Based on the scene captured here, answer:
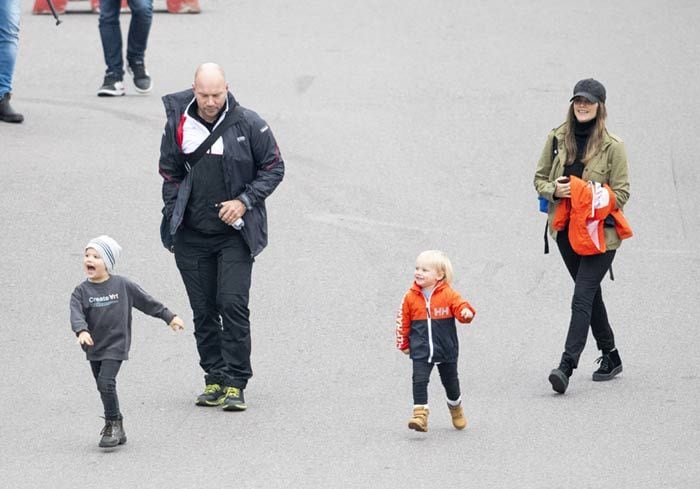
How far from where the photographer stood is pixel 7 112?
45.9 ft

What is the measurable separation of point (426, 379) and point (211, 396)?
4.48 feet

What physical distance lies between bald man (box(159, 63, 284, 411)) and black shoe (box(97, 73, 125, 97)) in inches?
272

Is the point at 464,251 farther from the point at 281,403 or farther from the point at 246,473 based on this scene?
the point at 246,473

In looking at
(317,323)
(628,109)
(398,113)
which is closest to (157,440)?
(317,323)

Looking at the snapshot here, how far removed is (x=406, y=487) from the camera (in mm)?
7309

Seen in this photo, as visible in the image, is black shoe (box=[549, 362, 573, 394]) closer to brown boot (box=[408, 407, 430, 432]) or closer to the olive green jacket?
the olive green jacket

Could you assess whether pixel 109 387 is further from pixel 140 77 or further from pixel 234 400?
pixel 140 77

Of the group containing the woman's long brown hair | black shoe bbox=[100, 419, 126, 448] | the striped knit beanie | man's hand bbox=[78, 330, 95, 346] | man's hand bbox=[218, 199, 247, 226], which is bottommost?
black shoe bbox=[100, 419, 126, 448]

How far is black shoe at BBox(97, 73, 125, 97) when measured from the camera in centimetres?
1539

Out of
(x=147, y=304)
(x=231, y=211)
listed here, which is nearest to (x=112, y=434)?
(x=147, y=304)

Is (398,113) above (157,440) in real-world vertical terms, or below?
above

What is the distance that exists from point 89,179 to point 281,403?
4733 millimetres

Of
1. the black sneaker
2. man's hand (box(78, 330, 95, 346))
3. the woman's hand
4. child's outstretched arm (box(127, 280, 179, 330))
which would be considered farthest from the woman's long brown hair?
man's hand (box(78, 330, 95, 346))

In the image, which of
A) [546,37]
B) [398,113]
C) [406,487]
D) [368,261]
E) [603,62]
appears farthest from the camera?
[546,37]
